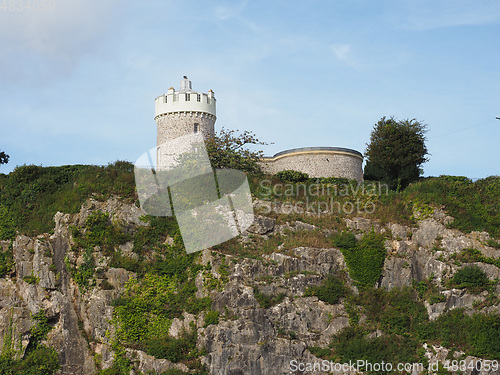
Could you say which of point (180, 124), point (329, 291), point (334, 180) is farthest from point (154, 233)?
point (334, 180)

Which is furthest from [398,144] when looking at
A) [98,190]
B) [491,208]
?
[98,190]

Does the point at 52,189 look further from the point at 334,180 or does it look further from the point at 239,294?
the point at 334,180

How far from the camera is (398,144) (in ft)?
124

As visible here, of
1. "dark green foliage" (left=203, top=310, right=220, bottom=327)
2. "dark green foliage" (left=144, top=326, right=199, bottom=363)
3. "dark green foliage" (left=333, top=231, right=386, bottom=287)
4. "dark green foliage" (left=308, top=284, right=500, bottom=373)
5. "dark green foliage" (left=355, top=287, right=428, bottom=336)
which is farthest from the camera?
"dark green foliage" (left=333, top=231, right=386, bottom=287)

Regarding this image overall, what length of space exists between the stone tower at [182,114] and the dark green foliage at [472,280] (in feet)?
70.3

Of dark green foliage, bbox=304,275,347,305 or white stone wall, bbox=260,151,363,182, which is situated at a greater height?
white stone wall, bbox=260,151,363,182

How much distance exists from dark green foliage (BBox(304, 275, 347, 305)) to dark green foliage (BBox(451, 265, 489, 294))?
5728 millimetres

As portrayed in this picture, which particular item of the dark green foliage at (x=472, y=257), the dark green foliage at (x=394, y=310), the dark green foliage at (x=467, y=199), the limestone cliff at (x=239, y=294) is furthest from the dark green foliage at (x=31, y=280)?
the dark green foliage at (x=472, y=257)

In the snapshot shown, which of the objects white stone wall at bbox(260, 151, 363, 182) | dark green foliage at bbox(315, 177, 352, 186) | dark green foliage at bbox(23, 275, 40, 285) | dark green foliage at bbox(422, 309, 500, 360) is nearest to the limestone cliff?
dark green foliage at bbox(23, 275, 40, 285)

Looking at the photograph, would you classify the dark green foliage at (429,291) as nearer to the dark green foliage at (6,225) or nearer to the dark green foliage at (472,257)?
the dark green foliage at (472,257)

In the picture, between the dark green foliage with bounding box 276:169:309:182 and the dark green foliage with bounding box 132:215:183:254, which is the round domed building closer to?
the dark green foliage with bounding box 276:169:309:182

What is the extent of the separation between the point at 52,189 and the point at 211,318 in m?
13.8

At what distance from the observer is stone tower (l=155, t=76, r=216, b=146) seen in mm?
42688

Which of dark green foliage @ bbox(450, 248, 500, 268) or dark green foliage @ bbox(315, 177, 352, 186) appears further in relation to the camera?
dark green foliage @ bbox(315, 177, 352, 186)
